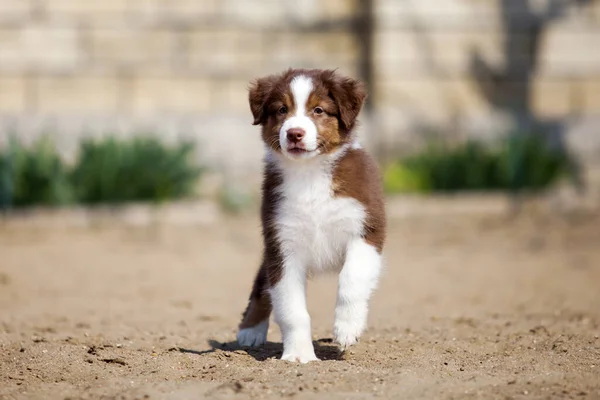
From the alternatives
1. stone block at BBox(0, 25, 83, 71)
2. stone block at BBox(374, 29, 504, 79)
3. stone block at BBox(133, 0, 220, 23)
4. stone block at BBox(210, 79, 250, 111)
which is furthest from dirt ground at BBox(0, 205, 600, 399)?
stone block at BBox(133, 0, 220, 23)

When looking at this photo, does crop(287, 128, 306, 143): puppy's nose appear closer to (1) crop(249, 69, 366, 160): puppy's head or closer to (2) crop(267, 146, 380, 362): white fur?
(1) crop(249, 69, 366, 160): puppy's head

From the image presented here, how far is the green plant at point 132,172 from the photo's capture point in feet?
37.3

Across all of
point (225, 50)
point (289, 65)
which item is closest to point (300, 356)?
point (289, 65)

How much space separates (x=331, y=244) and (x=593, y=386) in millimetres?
1488

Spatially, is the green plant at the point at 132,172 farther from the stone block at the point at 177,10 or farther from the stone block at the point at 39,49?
the stone block at the point at 177,10

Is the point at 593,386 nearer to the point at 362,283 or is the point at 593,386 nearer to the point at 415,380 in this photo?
the point at 415,380

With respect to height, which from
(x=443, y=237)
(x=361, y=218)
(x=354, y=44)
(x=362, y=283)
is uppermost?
(x=354, y=44)

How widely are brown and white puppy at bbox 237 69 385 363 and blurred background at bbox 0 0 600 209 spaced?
8368 mm

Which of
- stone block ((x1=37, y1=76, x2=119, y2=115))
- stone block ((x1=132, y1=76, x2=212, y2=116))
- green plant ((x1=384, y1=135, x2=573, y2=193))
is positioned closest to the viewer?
green plant ((x1=384, y1=135, x2=573, y2=193))

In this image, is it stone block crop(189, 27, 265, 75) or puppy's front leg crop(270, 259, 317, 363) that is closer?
puppy's front leg crop(270, 259, 317, 363)

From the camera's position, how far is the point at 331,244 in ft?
16.8

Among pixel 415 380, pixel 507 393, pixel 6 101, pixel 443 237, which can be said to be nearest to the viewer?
pixel 507 393

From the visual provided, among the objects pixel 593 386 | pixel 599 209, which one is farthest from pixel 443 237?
pixel 593 386

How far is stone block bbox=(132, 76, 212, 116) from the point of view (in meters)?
14.1
